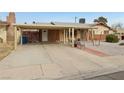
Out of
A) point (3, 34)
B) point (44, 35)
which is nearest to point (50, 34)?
point (44, 35)

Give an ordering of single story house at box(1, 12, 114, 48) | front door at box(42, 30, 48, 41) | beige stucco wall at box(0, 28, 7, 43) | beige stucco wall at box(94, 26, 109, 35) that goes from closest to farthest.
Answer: single story house at box(1, 12, 114, 48) < beige stucco wall at box(0, 28, 7, 43) < front door at box(42, 30, 48, 41) < beige stucco wall at box(94, 26, 109, 35)

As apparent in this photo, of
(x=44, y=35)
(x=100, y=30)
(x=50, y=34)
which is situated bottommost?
(x=44, y=35)

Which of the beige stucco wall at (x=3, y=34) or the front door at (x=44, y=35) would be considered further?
the front door at (x=44, y=35)

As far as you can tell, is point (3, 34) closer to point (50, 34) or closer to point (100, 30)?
point (50, 34)

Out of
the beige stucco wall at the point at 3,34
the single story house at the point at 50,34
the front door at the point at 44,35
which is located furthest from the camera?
the front door at the point at 44,35

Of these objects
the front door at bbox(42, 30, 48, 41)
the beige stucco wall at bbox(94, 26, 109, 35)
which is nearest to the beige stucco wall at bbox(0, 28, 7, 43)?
the front door at bbox(42, 30, 48, 41)

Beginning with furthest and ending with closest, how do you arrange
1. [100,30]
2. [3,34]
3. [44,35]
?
1. [100,30]
2. [44,35]
3. [3,34]

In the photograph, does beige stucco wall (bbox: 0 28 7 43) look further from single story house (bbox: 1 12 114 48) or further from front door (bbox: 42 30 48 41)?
front door (bbox: 42 30 48 41)

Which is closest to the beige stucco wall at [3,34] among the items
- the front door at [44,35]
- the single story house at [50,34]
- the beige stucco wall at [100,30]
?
the single story house at [50,34]

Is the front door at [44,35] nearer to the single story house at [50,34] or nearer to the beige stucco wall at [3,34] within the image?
the single story house at [50,34]

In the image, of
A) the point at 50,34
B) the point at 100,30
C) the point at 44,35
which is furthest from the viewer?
the point at 100,30
